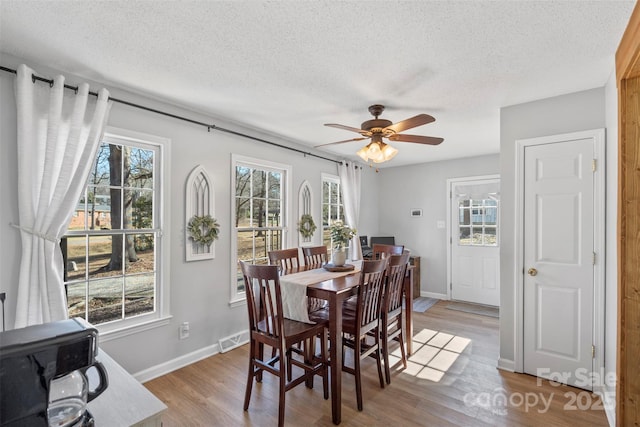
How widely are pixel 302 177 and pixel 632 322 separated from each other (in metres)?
3.42

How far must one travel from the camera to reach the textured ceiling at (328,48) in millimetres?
1584

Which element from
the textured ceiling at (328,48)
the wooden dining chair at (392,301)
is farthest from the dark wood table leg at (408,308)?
the textured ceiling at (328,48)

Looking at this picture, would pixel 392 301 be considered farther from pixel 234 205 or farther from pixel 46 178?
pixel 46 178

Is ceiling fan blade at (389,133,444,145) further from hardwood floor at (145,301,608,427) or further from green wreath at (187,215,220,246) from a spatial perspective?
hardwood floor at (145,301,608,427)

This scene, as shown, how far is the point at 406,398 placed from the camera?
94.1 inches

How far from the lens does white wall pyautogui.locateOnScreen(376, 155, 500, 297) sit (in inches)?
207

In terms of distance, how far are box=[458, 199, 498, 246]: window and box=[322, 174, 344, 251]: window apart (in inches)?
79.6

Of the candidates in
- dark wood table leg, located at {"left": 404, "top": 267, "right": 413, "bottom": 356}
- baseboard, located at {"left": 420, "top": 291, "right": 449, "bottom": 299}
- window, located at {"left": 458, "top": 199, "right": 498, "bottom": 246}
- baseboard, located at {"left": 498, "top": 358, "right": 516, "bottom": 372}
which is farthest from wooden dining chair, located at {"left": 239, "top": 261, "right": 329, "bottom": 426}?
window, located at {"left": 458, "top": 199, "right": 498, "bottom": 246}

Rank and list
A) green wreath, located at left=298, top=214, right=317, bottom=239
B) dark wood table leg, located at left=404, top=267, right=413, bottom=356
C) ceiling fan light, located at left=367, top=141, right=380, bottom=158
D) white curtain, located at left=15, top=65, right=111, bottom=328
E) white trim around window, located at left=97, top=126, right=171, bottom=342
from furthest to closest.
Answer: green wreath, located at left=298, top=214, right=317, bottom=239, dark wood table leg, located at left=404, top=267, right=413, bottom=356, white trim around window, located at left=97, top=126, right=171, bottom=342, ceiling fan light, located at left=367, top=141, right=380, bottom=158, white curtain, located at left=15, top=65, right=111, bottom=328

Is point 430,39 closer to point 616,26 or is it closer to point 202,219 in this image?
point 616,26

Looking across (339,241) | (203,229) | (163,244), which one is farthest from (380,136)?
(163,244)

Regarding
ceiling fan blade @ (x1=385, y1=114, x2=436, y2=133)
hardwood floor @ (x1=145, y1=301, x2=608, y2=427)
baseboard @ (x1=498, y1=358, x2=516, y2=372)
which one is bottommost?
hardwood floor @ (x1=145, y1=301, x2=608, y2=427)

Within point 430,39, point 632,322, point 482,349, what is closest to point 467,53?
point 430,39

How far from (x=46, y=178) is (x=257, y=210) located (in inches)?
78.0
